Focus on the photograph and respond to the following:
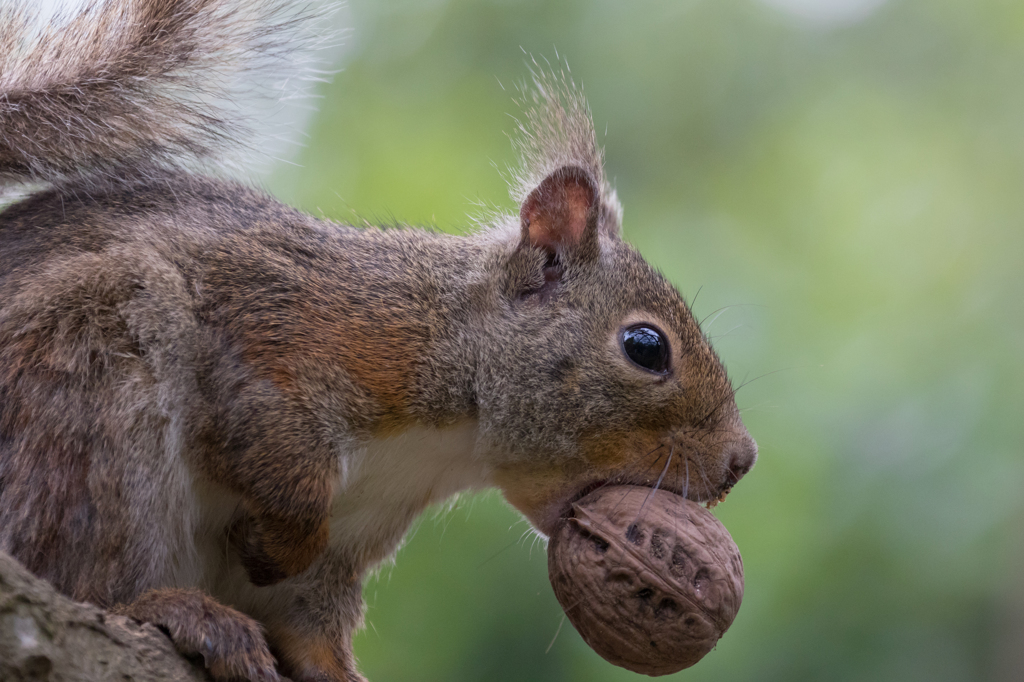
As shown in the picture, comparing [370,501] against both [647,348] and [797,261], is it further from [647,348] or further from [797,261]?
[797,261]

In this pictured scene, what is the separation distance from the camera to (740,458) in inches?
86.5

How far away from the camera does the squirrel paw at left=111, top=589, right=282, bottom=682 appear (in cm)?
170

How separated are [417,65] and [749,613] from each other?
3172 millimetres

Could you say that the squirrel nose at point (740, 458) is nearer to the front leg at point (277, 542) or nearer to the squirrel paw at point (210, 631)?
the front leg at point (277, 542)

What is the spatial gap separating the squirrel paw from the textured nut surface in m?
0.62

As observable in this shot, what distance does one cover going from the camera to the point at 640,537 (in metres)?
1.85

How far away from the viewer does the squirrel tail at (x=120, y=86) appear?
2164mm

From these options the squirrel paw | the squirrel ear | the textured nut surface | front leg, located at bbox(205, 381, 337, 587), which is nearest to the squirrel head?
the squirrel ear

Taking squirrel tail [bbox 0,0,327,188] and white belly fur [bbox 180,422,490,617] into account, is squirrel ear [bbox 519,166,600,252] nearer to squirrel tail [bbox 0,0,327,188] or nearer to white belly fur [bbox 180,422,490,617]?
white belly fur [bbox 180,422,490,617]

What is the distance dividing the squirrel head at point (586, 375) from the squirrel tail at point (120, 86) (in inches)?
33.3

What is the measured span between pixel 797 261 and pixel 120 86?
3586mm

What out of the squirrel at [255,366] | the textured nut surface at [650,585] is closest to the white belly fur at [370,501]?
the squirrel at [255,366]

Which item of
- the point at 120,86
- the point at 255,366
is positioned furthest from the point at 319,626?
the point at 120,86

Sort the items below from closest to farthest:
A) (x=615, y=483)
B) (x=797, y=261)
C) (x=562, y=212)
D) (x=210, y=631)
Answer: (x=210, y=631) < (x=615, y=483) < (x=562, y=212) < (x=797, y=261)
